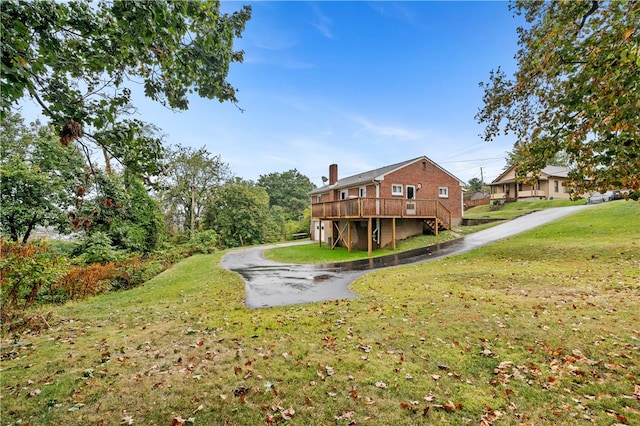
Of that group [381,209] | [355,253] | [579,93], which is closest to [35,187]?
[355,253]

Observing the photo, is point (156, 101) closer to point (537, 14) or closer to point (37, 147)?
point (537, 14)

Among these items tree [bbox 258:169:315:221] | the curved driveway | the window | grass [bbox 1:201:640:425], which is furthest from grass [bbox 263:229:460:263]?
tree [bbox 258:169:315:221]

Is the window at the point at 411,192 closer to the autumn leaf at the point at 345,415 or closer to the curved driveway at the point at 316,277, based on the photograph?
the curved driveway at the point at 316,277

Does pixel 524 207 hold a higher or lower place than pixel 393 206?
higher

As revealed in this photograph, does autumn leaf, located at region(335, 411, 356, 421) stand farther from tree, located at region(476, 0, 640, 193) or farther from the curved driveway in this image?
the curved driveway

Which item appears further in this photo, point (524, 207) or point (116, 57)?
point (524, 207)

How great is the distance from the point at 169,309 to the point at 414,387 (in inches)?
269

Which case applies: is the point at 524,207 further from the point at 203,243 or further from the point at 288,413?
the point at 288,413

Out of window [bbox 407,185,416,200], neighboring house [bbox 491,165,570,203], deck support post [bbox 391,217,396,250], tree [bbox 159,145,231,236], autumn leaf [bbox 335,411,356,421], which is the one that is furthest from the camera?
neighboring house [bbox 491,165,570,203]

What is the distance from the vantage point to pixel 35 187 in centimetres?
1526

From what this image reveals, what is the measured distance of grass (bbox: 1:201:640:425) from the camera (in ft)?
11.1

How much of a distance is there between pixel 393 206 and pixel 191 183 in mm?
24178

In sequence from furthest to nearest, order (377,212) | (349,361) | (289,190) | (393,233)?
1. (289,190)
2. (393,233)
3. (377,212)
4. (349,361)

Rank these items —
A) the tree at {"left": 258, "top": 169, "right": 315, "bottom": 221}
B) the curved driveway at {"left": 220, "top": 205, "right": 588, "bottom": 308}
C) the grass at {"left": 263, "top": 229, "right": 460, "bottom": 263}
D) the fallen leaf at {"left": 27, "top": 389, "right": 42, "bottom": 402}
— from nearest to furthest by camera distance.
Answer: the fallen leaf at {"left": 27, "top": 389, "right": 42, "bottom": 402}
the curved driveway at {"left": 220, "top": 205, "right": 588, "bottom": 308}
the grass at {"left": 263, "top": 229, "right": 460, "bottom": 263}
the tree at {"left": 258, "top": 169, "right": 315, "bottom": 221}
